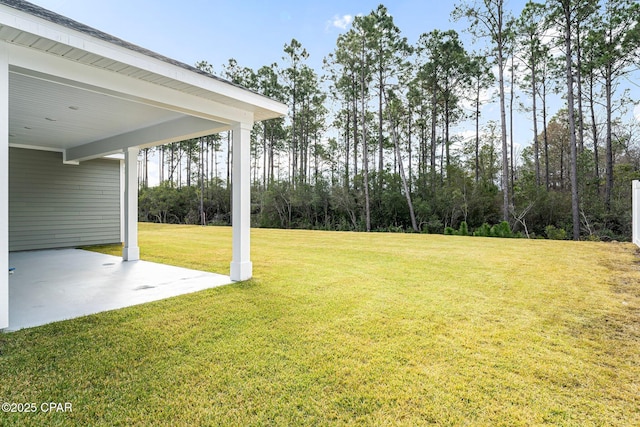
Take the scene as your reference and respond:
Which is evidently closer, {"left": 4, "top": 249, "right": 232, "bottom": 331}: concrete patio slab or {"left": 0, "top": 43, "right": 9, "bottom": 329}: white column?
{"left": 0, "top": 43, "right": 9, "bottom": 329}: white column

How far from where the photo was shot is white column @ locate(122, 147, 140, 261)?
6469 millimetres

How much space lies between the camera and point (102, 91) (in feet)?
10.8

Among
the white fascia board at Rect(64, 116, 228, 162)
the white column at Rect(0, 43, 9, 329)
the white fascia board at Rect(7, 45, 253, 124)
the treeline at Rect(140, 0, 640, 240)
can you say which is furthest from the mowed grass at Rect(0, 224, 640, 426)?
the treeline at Rect(140, 0, 640, 240)

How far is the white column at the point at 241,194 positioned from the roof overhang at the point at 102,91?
230 millimetres

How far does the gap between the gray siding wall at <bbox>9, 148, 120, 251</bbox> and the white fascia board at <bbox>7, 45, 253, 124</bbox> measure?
6.54 metres

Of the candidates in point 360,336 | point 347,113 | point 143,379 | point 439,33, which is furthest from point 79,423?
point 347,113

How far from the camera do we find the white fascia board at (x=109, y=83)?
2.74 meters

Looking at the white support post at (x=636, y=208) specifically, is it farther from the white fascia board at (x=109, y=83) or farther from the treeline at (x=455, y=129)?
the white fascia board at (x=109, y=83)

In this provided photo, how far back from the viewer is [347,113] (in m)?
19.9

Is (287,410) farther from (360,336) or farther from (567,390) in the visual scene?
(567,390)

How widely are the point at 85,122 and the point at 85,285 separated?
2683mm

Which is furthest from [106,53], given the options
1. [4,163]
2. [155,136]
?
[155,136]

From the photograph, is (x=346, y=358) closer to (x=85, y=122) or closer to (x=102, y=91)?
(x=102, y=91)

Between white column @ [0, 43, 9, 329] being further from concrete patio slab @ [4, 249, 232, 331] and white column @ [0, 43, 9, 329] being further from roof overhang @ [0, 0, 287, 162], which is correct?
concrete patio slab @ [4, 249, 232, 331]
